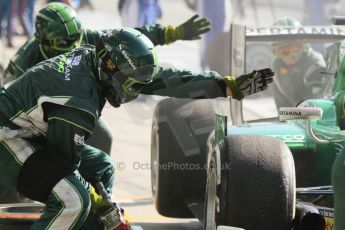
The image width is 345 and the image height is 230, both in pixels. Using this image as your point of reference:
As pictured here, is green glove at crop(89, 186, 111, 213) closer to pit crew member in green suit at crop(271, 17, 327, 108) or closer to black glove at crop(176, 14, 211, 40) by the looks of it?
black glove at crop(176, 14, 211, 40)

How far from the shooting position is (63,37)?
22.1 feet

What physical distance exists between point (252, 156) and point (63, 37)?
237 cm

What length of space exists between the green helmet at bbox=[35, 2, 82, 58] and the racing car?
0.83 meters

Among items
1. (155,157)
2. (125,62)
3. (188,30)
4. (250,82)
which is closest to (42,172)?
(125,62)

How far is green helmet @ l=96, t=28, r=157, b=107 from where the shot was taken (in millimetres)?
4809

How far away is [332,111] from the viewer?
592 cm

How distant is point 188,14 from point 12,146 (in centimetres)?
1474

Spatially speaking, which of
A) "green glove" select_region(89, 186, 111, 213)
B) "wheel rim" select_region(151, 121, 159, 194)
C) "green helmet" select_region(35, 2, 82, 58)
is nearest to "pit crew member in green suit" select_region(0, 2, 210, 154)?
"green helmet" select_region(35, 2, 82, 58)

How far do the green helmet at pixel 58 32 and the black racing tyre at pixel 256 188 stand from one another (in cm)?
219

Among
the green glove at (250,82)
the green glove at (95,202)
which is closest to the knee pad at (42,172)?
the green glove at (95,202)

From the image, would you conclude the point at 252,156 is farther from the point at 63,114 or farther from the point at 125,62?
the point at 63,114

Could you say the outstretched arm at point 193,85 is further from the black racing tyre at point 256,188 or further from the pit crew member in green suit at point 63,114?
the black racing tyre at point 256,188

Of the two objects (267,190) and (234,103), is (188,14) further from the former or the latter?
(267,190)

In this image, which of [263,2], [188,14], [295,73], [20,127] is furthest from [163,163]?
[263,2]
